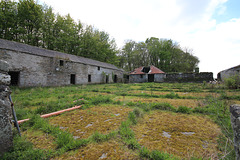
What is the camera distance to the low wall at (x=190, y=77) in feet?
64.3

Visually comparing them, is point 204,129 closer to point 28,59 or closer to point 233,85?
point 233,85

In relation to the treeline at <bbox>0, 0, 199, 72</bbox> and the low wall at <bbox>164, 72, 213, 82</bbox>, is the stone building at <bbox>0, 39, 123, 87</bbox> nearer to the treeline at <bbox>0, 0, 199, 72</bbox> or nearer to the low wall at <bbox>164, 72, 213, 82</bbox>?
the treeline at <bbox>0, 0, 199, 72</bbox>

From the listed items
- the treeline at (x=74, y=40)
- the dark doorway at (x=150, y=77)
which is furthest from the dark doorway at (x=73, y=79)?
the dark doorway at (x=150, y=77)

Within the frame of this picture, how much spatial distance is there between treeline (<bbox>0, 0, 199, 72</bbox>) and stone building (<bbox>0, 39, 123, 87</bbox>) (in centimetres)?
960

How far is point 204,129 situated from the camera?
2287 millimetres

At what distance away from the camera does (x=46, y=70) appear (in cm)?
1358

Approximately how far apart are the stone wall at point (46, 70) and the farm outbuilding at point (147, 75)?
10368 mm

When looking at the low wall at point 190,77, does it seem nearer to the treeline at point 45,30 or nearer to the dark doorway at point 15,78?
the treeline at point 45,30

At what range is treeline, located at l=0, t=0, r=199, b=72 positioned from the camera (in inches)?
738

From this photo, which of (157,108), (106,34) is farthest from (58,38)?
(157,108)

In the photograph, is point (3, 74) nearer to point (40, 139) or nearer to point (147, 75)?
point (40, 139)

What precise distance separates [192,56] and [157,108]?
40141mm

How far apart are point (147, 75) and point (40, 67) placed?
21255 mm

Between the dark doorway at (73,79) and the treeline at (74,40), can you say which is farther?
the treeline at (74,40)
